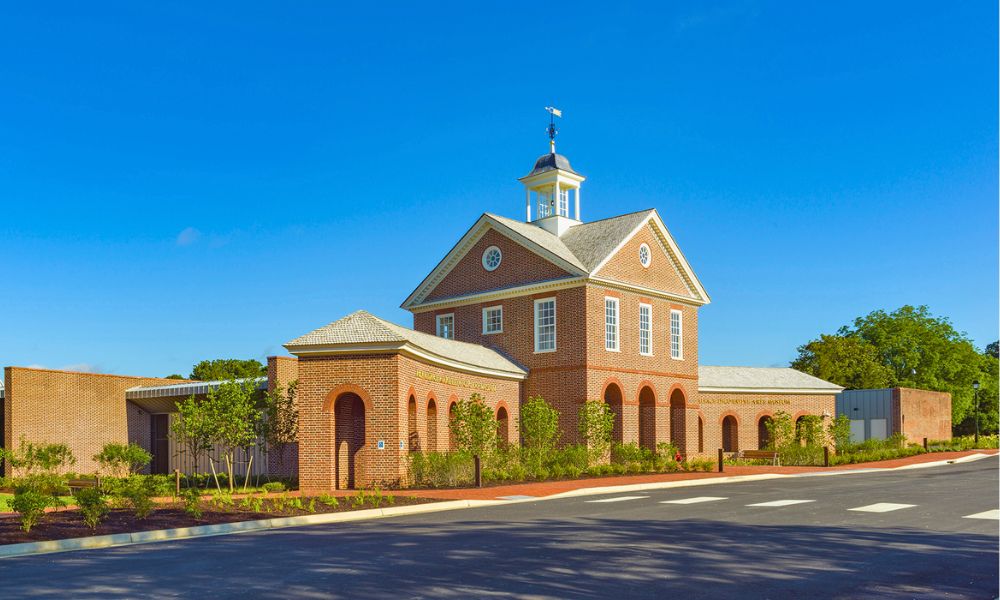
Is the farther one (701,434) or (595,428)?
(701,434)

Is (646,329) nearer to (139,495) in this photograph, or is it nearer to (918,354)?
(139,495)

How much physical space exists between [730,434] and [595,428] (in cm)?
1429

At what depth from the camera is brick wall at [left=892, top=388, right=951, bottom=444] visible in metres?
54.1

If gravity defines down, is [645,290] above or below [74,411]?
above

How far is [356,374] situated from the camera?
2802 cm

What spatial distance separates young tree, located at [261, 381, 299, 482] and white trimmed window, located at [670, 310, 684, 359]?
1822cm

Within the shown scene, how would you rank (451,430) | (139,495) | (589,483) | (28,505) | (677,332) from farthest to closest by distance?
(677,332), (451,430), (589,483), (139,495), (28,505)

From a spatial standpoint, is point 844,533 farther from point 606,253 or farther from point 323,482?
point 606,253

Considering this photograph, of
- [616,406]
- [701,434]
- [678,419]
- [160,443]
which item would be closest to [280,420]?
[160,443]

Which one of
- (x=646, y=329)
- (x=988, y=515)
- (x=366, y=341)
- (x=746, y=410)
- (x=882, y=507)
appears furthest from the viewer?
(x=746, y=410)

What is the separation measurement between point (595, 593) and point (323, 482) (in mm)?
18600

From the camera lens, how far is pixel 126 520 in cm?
1756

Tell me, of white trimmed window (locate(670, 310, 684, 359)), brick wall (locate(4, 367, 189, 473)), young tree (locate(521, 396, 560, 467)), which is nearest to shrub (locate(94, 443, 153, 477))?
brick wall (locate(4, 367, 189, 473))

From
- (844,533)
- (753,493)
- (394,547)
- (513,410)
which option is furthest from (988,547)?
(513,410)
